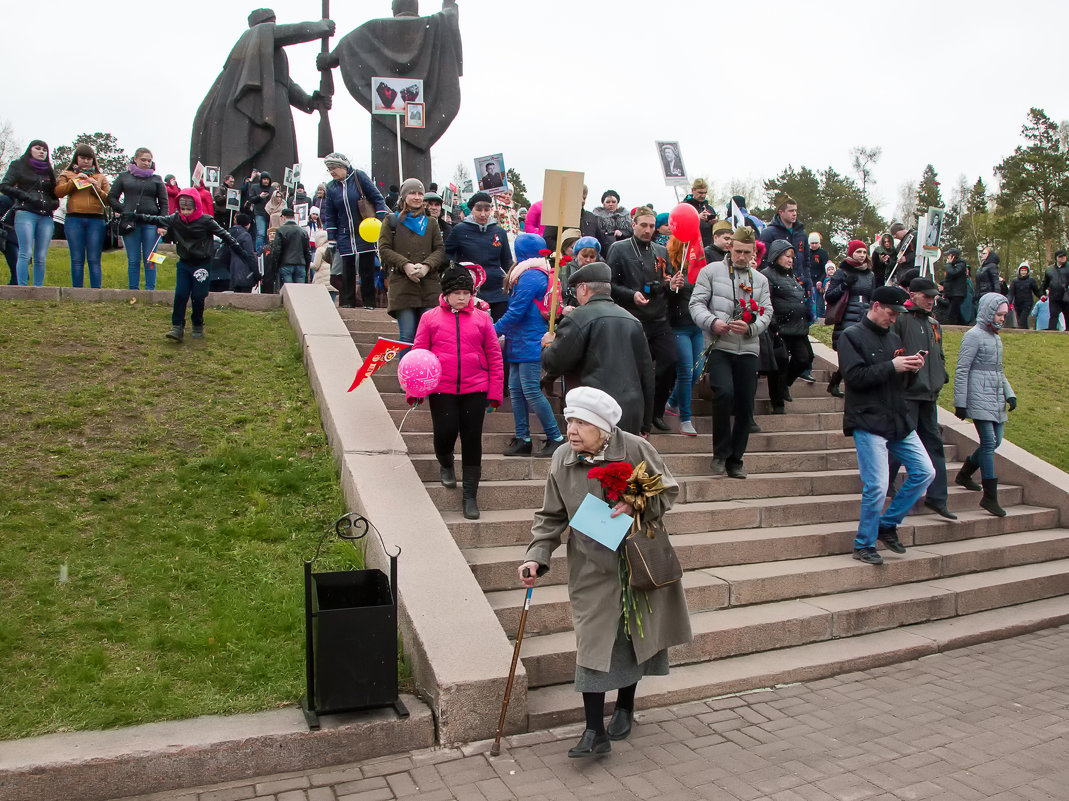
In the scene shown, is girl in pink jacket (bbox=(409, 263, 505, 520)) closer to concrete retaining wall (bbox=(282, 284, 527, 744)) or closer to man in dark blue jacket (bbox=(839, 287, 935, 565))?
concrete retaining wall (bbox=(282, 284, 527, 744))

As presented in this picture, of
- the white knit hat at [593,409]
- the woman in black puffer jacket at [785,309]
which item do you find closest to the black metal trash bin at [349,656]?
the white knit hat at [593,409]

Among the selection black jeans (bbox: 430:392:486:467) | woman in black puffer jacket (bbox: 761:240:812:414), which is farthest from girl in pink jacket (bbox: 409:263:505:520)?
woman in black puffer jacket (bbox: 761:240:812:414)

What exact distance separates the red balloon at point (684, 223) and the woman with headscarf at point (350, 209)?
11.9 ft

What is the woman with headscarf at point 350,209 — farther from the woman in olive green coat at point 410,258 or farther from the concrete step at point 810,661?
the concrete step at point 810,661

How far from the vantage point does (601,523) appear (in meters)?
4.29

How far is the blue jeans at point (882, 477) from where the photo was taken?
6953 millimetres

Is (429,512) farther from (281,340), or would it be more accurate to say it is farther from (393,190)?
(393,190)

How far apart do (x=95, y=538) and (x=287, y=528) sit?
119 centimetres

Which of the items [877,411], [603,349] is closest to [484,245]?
[603,349]

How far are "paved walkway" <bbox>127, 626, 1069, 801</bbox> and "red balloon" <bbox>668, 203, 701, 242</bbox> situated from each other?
463 centimetres

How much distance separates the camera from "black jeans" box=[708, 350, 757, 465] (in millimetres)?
7824

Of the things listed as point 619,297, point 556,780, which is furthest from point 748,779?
point 619,297

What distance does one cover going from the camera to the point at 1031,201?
37.1m

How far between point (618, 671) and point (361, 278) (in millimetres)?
8068
